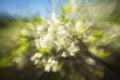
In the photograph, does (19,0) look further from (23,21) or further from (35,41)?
(35,41)

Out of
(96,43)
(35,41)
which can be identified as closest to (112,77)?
(96,43)

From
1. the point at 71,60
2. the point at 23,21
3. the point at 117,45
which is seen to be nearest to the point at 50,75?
the point at 71,60

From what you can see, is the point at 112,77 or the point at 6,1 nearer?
the point at 6,1

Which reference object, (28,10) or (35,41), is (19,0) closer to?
(28,10)

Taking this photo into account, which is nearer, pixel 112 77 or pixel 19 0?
pixel 19 0

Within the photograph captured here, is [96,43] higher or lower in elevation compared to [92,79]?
higher

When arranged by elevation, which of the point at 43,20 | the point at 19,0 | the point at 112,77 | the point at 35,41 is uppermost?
the point at 19,0
